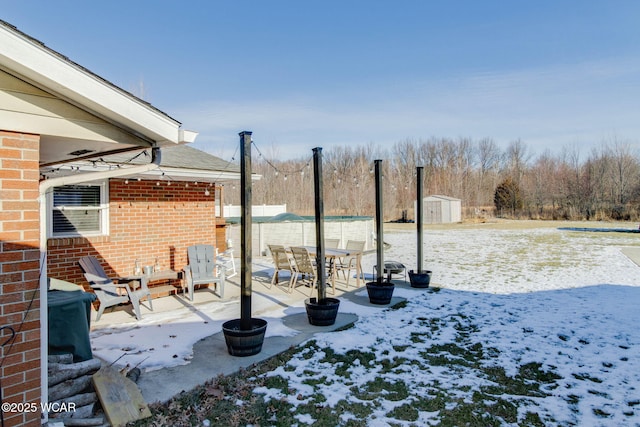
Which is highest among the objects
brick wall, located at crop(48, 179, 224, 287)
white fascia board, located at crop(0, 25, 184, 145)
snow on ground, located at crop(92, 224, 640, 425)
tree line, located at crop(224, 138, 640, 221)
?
tree line, located at crop(224, 138, 640, 221)

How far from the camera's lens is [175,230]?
25.0 ft

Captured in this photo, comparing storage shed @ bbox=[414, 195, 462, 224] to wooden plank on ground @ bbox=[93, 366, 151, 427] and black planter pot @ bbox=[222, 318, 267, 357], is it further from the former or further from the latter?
wooden plank on ground @ bbox=[93, 366, 151, 427]

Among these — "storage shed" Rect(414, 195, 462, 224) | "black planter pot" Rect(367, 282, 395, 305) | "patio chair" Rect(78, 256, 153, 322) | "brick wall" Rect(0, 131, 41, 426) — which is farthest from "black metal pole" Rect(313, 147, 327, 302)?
"storage shed" Rect(414, 195, 462, 224)

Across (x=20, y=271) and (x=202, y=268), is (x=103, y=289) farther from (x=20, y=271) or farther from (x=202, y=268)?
(x=20, y=271)

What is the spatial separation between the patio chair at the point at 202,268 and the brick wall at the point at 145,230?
42 centimetres

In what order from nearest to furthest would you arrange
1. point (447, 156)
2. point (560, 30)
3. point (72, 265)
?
point (72, 265), point (560, 30), point (447, 156)

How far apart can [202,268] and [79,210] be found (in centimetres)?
231

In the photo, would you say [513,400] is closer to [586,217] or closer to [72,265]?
[72,265]

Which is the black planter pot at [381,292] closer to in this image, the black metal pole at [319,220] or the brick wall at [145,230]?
the black metal pole at [319,220]

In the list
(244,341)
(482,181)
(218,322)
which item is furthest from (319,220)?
(482,181)

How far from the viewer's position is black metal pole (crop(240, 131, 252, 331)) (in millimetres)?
4426

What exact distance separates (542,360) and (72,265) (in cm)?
673

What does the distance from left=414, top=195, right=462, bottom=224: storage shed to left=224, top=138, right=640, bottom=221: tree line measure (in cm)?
219

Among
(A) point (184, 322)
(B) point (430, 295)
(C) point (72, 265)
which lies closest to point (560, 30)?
(B) point (430, 295)
